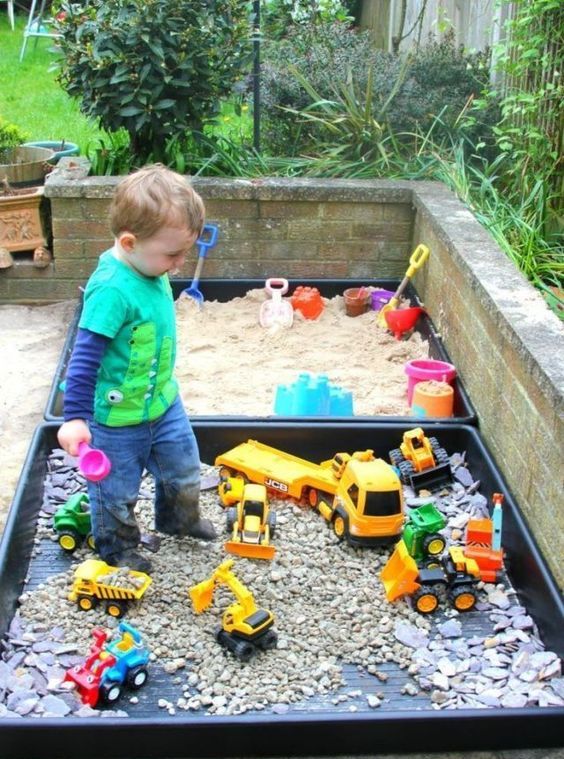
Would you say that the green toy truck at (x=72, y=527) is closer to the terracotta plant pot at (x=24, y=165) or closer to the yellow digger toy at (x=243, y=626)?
the yellow digger toy at (x=243, y=626)

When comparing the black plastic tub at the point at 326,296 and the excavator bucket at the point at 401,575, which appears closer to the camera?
the excavator bucket at the point at 401,575

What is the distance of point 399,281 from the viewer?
5.45 m

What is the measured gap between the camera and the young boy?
267cm

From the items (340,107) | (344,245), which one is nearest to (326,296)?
(344,245)

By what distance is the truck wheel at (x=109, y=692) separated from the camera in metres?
2.49

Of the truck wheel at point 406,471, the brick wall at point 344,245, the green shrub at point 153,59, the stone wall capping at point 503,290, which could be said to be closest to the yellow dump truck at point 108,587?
the truck wheel at point 406,471

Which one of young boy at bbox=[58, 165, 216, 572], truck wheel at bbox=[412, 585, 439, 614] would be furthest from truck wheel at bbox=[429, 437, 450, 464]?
young boy at bbox=[58, 165, 216, 572]

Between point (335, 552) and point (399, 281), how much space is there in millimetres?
2553

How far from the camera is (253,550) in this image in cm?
313

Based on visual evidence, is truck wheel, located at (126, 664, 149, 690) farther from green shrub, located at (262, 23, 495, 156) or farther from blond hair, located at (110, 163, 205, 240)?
green shrub, located at (262, 23, 495, 156)

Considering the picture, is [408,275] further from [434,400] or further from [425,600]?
[425,600]

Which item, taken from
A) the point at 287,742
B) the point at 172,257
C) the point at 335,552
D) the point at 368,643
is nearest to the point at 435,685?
the point at 368,643

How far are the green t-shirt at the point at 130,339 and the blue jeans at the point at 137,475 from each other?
63 mm

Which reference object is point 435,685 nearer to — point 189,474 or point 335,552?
point 335,552
